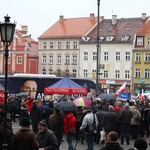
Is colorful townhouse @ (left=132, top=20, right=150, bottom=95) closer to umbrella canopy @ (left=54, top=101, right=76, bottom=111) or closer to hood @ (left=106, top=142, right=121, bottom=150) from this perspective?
umbrella canopy @ (left=54, top=101, right=76, bottom=111)

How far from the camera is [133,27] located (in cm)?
6944

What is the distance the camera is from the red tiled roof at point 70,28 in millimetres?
73625

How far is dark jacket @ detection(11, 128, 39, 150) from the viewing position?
9094 mm

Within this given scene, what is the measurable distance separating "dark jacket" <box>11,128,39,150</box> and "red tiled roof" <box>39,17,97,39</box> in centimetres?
6332

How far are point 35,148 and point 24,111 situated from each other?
9656 millimetres

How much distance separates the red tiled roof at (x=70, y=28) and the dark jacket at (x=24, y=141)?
63.3 m

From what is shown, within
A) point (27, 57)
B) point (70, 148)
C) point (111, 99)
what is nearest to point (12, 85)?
point (111, 99)

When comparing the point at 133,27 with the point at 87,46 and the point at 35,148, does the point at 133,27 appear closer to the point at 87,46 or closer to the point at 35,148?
the point at 87,46

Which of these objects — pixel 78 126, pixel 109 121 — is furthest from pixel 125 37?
pixel 109 121

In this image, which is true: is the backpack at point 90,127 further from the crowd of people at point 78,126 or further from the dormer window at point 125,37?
the dormer window at point 125,37

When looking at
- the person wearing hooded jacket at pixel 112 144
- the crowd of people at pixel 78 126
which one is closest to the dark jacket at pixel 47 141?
the crowd of people at pixel 78 126

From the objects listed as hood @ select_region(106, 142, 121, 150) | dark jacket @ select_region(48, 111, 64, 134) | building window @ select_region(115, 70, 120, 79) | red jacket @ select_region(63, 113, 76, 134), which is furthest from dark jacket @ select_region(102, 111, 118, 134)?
building window @ select_region(115, 70, 120, 79)

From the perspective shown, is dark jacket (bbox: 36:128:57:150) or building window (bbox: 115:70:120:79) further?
building window (bbox: 115:70:120:79)

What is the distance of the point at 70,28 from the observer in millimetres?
75625
